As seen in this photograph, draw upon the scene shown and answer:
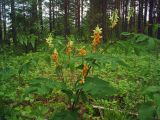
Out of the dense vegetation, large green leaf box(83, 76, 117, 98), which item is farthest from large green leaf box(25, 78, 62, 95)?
large green leaf box(83, 76, 117, 98)

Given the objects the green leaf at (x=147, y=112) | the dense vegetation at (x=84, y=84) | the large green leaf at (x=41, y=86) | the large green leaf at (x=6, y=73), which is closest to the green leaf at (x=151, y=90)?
the dense vegetation at (x=84, y=84)

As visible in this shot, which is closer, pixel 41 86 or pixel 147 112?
pixel 147 112

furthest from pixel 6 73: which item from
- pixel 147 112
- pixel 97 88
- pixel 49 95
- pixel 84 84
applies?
pixel 49 95

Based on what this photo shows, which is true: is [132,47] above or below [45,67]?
above

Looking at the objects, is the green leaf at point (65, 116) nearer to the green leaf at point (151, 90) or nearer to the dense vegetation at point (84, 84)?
the dense vegetation at point (84, 84)

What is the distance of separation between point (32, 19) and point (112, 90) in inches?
576

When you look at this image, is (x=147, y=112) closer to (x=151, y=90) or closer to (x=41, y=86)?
(x=151, y=90)

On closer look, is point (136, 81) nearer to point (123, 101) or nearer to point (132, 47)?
point (123, 101)

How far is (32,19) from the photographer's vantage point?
16.5 meters

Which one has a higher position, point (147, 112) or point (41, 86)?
point (41, 86)

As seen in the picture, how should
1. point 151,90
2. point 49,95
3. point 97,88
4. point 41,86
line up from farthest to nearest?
point 49,95 < point 41,86 < point 97,88 < point 151,90

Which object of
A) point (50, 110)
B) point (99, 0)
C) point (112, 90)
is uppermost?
point (99, 0)

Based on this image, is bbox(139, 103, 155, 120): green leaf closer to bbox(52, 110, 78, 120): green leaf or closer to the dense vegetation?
the dense vegetation

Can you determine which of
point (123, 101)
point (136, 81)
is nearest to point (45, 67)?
point (136, 81)
